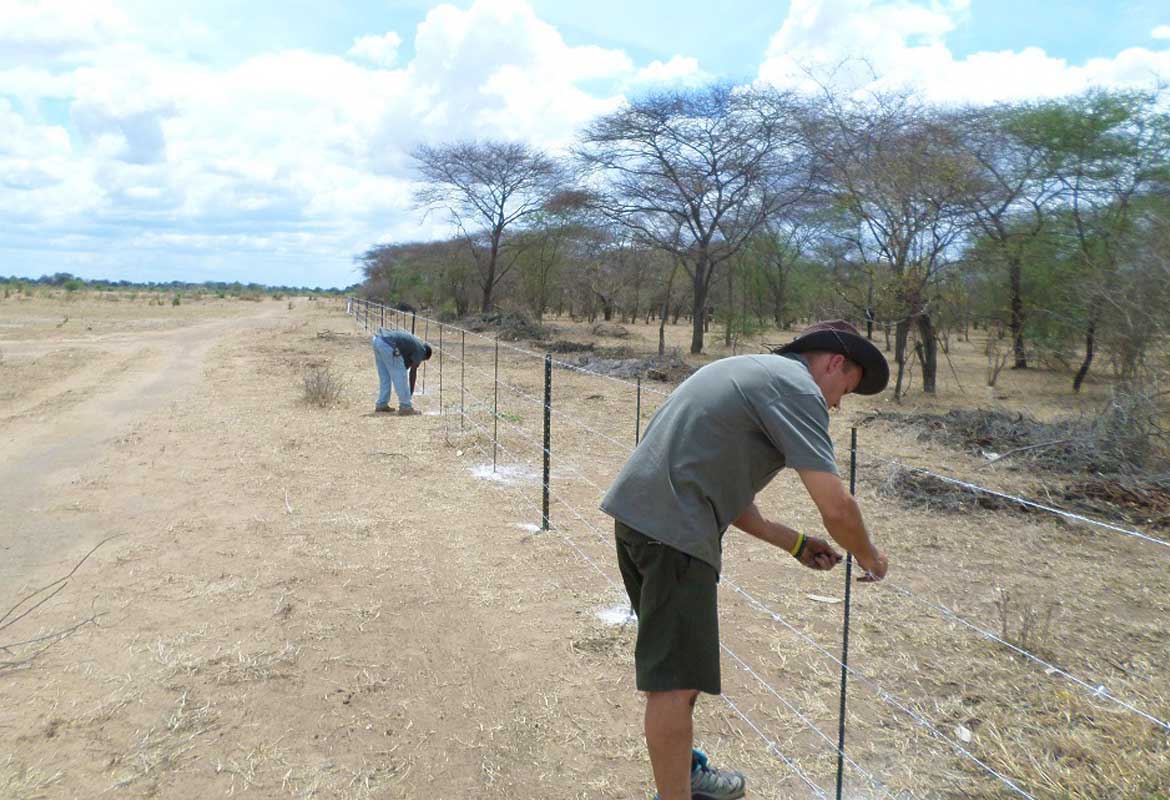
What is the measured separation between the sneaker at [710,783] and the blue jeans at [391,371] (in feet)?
27.8

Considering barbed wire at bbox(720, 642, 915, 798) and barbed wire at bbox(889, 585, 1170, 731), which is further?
barbed wire at bbox(720, 642, 915, 798)

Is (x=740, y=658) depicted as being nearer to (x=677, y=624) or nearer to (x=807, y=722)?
(x=807, y=722)

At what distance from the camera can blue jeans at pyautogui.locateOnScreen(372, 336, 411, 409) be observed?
10500mm

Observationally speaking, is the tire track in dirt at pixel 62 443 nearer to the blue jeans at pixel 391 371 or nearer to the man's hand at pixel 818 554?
the blue jeans at pixel 391 371

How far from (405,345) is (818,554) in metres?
8.46

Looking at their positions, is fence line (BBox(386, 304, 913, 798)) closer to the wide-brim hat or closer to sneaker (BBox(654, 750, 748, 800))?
sneaker (BBox(654, 750, 748, 800))

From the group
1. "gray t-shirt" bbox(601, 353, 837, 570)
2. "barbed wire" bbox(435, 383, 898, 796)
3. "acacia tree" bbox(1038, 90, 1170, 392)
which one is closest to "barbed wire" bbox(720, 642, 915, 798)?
"barbed wire" bbox(435, 383, 898, 796)

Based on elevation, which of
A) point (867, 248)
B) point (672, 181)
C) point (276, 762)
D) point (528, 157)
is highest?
point (528, 157)

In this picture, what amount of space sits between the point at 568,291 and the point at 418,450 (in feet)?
106

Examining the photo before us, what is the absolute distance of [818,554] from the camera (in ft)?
8.33

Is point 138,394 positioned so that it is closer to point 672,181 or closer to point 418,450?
point 418,450

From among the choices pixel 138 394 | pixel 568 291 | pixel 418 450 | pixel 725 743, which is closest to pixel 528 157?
pixel 568 291

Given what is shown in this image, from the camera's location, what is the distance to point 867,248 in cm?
1500

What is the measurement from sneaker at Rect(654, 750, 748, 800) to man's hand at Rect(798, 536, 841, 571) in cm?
66
